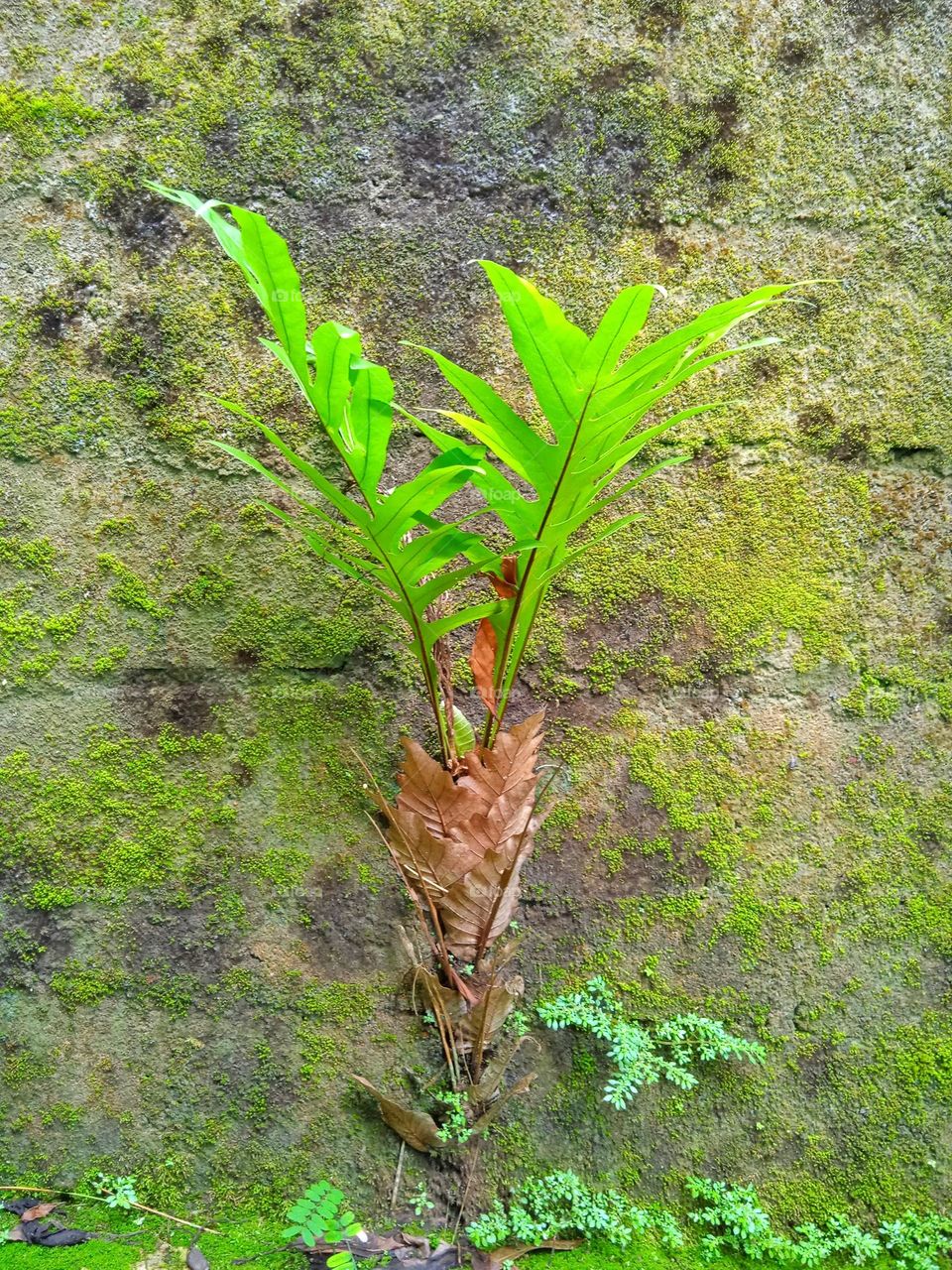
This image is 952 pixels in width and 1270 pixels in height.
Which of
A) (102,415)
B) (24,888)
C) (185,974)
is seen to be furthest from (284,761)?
(102,415)

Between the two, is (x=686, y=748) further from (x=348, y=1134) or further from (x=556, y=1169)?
(x=348, y=1134)

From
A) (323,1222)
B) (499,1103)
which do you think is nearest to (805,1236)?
(499,1103)

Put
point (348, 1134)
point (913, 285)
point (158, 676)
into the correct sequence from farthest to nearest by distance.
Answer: point (913, 285), point (158, 676), point (348, 1134)

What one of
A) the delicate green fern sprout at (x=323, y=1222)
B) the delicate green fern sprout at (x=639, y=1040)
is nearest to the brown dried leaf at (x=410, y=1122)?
the delicate green fern sprout at (x=323, y=1222)

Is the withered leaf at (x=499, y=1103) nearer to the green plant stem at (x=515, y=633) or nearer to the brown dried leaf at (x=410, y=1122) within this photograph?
the brown dried leaf at (x=410, y=1122)

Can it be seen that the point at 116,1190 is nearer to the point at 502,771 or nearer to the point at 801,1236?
the point at 502,771
